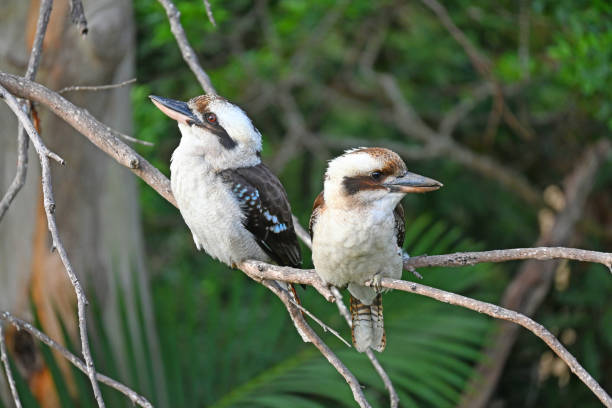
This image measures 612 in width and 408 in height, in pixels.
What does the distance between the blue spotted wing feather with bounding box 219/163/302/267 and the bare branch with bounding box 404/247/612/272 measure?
0.83 m

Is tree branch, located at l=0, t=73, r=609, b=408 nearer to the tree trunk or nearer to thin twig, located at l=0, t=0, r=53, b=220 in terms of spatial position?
thin twig, located at l=0, t=0, r=53, b=220

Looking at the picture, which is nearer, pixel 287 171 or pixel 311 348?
pixel 311 348

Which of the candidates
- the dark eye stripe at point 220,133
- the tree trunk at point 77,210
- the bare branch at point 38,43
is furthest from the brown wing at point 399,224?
the tree trunk at point 77,210

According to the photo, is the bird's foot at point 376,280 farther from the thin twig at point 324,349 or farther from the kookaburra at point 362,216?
the thin twig at point 324,349

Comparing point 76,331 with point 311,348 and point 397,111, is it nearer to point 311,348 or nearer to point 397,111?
point 311,348

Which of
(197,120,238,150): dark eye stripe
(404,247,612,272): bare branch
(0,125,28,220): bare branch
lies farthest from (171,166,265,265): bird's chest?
(404,247,612,272): bare branch

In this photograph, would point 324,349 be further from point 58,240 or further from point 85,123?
point 85,123

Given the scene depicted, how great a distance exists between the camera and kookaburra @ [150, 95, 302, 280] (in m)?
2.61

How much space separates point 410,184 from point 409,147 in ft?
11.6

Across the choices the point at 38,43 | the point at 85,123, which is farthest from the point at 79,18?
the point at 85,123

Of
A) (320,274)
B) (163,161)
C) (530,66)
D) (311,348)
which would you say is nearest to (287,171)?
(163,161)

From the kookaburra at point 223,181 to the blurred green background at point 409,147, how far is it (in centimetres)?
118

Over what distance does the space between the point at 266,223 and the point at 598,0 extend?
2120 mm

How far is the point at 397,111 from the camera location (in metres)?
5.81
